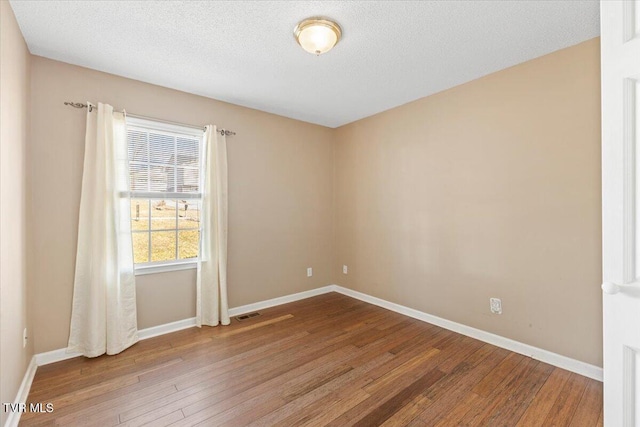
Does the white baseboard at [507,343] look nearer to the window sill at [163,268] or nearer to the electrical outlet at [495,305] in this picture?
the electrical outlet at [495,305]

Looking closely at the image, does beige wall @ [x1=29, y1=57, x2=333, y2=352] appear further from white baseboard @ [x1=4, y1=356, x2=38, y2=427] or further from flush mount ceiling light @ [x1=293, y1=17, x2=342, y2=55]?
flush mount ceiling light @ [x1=293, y1=17, x2=342, y2=55]

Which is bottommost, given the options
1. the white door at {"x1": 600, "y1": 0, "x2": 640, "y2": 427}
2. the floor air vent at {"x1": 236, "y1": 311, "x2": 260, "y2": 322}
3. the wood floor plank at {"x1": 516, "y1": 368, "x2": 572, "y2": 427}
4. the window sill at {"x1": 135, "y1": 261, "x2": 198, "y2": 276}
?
the wood floor plank at {"x1": 516, "y1": 368, "x2": 572, "y2": 427}

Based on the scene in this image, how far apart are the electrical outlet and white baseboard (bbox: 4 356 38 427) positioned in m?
3.56

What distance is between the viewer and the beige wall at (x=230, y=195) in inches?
93.1

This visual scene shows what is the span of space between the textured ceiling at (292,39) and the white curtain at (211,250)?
2.39ft

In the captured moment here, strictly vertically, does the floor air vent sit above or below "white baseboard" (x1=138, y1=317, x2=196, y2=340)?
below

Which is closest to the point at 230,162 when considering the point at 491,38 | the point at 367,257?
the point at 367,257

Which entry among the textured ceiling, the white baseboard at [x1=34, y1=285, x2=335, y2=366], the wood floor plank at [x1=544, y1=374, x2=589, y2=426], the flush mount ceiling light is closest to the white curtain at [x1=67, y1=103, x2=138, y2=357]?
the white baseboard at [x1=34, y1=285, x2=335, y2=366]

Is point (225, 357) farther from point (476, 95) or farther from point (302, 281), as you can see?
point (476, 95)

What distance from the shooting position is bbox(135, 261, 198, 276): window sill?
2.84 m

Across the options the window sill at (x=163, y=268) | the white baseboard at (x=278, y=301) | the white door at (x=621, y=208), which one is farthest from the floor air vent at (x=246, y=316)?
the white door at (x=621, y=208)

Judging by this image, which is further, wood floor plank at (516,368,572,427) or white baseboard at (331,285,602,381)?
white baseboard at (331,285,602,381)

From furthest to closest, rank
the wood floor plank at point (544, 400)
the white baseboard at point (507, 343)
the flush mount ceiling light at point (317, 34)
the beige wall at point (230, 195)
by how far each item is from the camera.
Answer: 1. the beige wall at point (230, 195)
2. the white baseboard at point (507, 343)
3. the flush mount ceiling light at point (317, 34)
4. the wood floor plank at point (544, 400)

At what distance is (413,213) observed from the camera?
3377 mm
